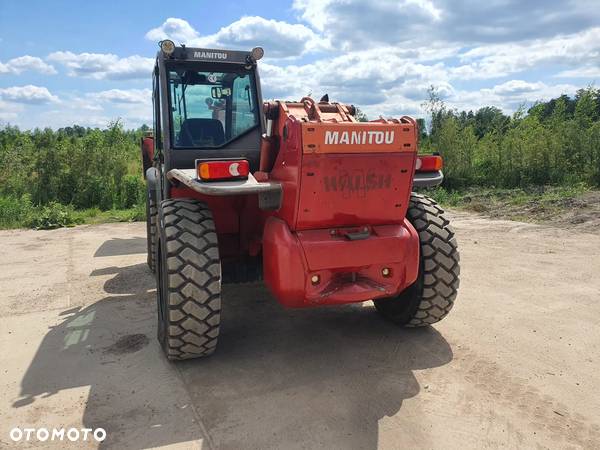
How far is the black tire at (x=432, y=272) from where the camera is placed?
12.7 ft

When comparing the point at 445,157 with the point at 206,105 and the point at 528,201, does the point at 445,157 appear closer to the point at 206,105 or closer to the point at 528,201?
the point at 528,201

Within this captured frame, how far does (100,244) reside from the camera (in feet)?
26.7

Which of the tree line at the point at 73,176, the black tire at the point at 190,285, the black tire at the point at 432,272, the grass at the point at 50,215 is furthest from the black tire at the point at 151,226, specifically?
the tree line at the point at 73,176

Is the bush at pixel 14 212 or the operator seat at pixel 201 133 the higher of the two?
the operator seat at pixel 201 133

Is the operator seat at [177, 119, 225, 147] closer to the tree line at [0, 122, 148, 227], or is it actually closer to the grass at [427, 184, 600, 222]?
the grass at [427, 184, 600, 222]

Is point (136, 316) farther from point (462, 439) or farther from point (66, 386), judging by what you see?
point (462, 439)

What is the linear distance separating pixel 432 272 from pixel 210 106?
2463mm

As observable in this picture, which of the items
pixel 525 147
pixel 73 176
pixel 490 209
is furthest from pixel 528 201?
pixel 73 176

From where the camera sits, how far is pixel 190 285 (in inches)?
129

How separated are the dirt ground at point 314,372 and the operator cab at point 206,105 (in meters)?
1.55

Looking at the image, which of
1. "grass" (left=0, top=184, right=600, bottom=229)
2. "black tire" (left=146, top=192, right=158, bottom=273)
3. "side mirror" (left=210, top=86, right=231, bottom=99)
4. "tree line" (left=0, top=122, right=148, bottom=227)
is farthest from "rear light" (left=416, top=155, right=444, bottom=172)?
"tree line" (left=0, top=122, right=148, bottom=227)

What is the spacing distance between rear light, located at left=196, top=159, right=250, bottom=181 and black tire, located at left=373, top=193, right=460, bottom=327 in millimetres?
1566

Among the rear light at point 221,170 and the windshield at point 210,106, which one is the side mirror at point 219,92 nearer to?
the windshield at point 210,106

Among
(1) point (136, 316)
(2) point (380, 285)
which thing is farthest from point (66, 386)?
(2) point (380, 285)
